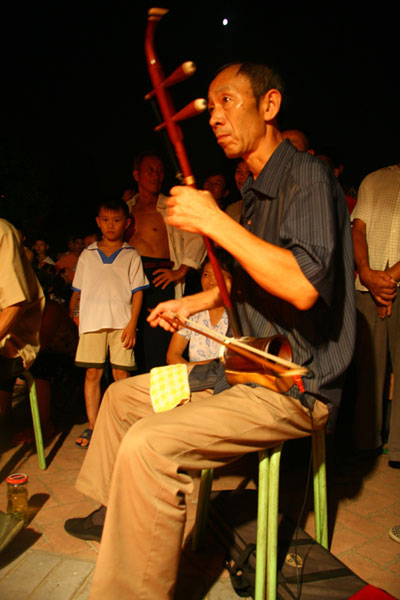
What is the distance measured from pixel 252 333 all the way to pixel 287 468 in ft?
5.65

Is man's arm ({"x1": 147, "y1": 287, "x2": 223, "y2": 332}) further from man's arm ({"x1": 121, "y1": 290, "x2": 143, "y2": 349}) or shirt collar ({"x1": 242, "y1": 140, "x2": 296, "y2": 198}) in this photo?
man's arm ({"x1": 121, "y1": 290, "x2": 143, "y2": 349})

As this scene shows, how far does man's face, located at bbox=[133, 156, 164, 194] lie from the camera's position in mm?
4348

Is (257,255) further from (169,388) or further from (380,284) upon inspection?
(380,284)

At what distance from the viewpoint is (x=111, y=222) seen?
3.89 m

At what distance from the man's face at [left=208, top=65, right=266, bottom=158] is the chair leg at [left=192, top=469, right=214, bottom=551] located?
4.72 feet

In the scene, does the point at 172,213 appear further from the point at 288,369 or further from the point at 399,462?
the point at 399,462

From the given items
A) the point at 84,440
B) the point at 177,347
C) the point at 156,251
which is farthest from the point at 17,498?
the point at 156,251

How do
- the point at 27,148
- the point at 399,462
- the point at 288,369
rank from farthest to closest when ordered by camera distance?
the point at 27,148, the point at 399,462, the point at 288,369

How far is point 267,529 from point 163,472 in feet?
1.61

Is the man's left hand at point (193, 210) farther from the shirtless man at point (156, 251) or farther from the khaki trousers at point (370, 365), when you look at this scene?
the shirtless man at point (156, 251)

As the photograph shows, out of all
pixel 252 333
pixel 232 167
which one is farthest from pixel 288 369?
pixel 232 167

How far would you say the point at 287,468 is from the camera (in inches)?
129

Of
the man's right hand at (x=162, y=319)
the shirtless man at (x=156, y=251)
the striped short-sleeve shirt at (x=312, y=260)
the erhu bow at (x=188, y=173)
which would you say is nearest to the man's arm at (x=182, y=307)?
the man's right hand at (x=162, y=319)

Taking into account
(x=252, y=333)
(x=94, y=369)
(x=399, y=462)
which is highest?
(x=252, y=333)
